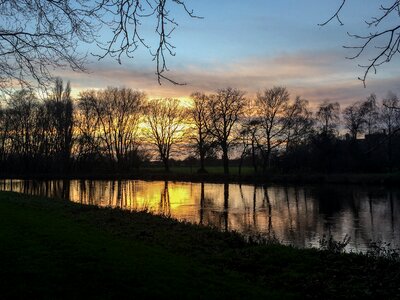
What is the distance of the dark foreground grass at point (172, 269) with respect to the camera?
6.81 m

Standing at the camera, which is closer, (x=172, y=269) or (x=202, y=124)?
(x=172, y=269)

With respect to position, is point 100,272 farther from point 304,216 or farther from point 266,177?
point 266,177

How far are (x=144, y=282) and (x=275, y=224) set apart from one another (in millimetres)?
14497

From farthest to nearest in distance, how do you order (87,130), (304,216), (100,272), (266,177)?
(87,130) → (266,177) → (304,216) → (100,272)

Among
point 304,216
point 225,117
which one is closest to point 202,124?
point 225,117

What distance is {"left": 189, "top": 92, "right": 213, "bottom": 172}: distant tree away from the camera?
71312 millimetres

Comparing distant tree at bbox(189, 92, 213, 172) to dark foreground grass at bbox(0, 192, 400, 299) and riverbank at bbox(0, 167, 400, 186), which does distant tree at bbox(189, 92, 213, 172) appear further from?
dark foreground grass at bbox(0, 192, 400, 299)


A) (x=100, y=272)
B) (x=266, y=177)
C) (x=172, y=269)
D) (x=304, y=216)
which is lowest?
(x=304, y=216)

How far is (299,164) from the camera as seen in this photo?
61.5 m

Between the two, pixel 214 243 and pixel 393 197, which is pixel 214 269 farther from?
pixel 393 197

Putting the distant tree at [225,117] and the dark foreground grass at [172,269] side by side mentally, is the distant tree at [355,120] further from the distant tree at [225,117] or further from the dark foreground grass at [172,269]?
the dark foreground grass at [172,269]

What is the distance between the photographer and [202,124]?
7231 cm

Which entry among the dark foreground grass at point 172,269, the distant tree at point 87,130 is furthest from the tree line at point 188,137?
the dark foreground grass at point 172,269

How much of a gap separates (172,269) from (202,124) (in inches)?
2530
